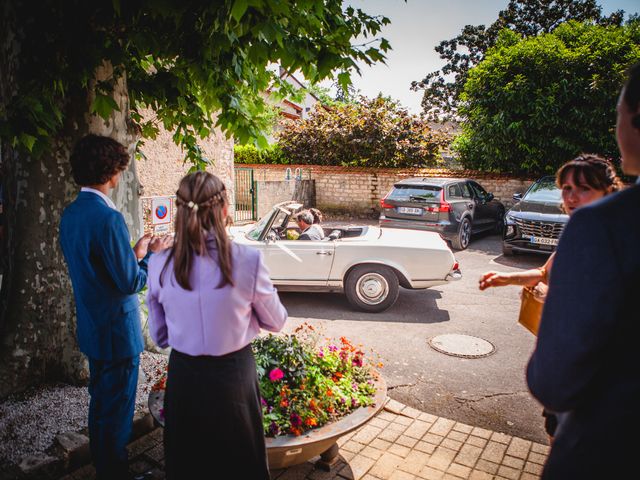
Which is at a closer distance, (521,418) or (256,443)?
(256,443)

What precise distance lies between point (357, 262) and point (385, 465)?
364cm

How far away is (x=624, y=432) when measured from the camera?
1.14 meters

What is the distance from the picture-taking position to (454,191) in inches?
444

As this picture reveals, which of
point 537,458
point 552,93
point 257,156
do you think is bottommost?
point 537,458

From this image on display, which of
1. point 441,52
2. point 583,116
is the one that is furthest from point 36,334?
point 441,52

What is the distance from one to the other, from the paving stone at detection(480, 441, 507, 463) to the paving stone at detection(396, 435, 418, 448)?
0.51 m

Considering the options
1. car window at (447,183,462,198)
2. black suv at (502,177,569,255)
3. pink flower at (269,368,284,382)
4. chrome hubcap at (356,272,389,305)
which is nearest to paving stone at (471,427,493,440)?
pink flower at (269,368,284,382)

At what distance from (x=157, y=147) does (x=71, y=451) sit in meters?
8.38

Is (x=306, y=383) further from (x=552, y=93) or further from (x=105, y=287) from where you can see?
(x=552, y=93)

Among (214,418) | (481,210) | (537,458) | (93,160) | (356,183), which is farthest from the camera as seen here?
(356,183)

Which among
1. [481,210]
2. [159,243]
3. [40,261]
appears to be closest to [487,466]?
[159,243]

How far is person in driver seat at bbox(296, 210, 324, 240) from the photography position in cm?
677

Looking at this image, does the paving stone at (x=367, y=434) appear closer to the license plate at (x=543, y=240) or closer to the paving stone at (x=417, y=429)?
the paving stone at (x=417, y=429)

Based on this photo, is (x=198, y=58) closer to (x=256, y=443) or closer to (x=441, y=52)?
(x=256, y=443)
